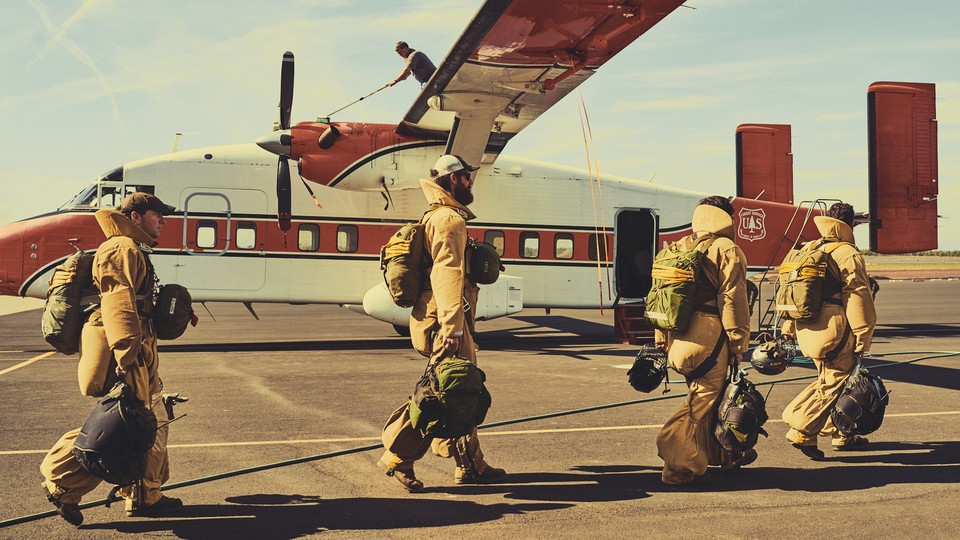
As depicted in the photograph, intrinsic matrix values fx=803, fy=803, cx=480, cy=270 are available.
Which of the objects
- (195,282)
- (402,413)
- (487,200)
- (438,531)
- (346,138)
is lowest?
(438,531)

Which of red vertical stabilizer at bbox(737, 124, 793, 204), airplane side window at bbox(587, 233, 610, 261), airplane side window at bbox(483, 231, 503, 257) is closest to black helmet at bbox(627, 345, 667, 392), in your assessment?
airplane side window at bbox(483, 231, 503, 257)

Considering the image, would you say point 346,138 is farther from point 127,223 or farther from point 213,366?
point 127,223

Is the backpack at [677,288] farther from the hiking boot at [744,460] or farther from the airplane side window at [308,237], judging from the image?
the airplane side window at [308,237]

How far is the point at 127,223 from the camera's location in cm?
521

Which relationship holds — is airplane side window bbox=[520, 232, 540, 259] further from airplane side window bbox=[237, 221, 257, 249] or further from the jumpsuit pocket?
the jumpsuit pocket

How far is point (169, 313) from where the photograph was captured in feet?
17.3

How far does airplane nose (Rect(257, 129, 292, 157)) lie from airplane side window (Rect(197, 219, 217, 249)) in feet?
5.74

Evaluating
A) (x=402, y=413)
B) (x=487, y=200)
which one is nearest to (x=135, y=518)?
(x=402, y=413)

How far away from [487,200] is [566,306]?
105 inches

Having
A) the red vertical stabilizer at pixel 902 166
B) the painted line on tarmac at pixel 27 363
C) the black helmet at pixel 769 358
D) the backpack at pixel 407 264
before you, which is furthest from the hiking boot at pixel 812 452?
the red vertical stabilizer at pixel 902 166

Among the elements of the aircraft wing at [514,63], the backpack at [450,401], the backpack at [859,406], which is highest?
the aircraft wing at [514,63]

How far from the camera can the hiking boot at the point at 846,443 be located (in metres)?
6.93

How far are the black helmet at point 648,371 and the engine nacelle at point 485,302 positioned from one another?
818 centimetres

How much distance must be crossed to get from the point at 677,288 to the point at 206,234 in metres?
10.8
